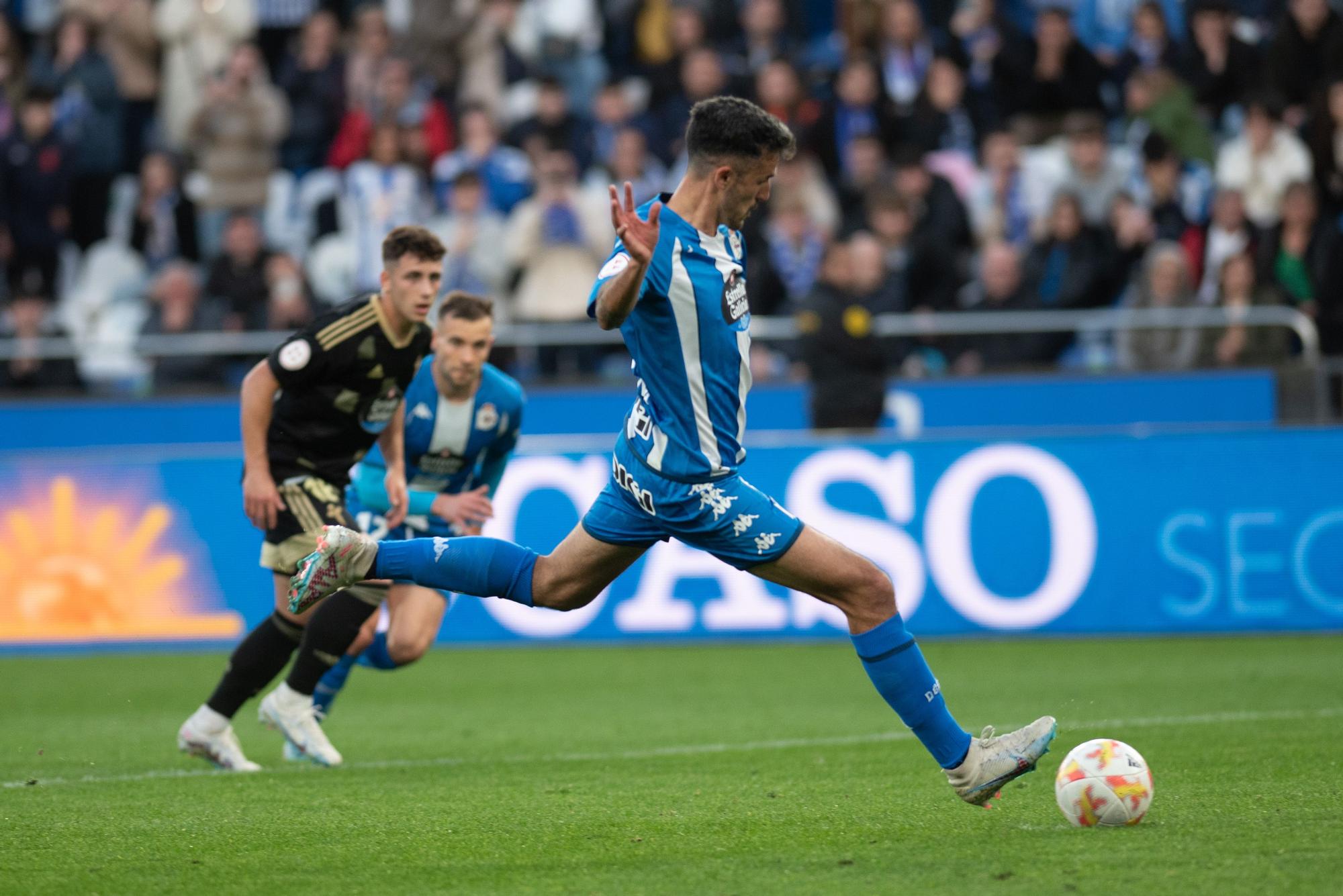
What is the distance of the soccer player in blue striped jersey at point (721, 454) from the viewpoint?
582 centimetres

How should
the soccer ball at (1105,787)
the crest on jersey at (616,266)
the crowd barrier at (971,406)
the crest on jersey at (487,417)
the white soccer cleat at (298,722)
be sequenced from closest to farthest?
the crest on jersey at (616,266) < the soccer ball at (1105,787) < the white soccer cleat at (298,722) < the crest on jersey at (487,417) < the crowd barrier at (971,406)

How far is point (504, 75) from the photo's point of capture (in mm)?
18172

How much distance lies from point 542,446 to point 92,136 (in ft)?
24.7

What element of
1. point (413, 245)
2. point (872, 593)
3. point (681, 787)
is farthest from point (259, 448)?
point (872, 593)

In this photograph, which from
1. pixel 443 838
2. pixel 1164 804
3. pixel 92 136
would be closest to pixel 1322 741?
pixel 1164 804

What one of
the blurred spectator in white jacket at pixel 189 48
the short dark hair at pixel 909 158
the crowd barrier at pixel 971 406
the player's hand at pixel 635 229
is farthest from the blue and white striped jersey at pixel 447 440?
the blurred spectator in white jacket at pixel 189 48

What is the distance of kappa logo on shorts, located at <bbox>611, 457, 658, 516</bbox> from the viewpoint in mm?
5914

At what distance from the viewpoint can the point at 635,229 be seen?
5480 millimetres

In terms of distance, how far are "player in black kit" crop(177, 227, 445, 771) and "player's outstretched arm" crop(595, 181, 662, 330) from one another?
2346 mm

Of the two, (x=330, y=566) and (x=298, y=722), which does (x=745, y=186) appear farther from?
(x=298, y=722)

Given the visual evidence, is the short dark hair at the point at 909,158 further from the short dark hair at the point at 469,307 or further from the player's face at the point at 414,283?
the player's face at the point at 414,283

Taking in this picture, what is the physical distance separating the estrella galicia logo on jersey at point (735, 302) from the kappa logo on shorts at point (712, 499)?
0.51 meters

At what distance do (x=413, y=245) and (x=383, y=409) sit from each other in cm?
76

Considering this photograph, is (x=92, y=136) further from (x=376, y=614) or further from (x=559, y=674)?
(x=376, y=614)
